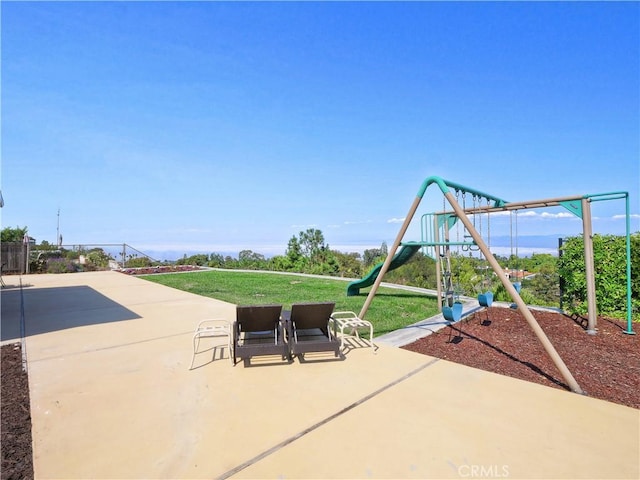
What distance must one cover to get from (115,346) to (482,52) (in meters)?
14.9

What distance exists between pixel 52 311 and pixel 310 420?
366 inches

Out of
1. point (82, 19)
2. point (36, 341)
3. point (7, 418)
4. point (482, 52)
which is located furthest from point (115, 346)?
point (482, 52)

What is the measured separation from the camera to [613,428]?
3.03m

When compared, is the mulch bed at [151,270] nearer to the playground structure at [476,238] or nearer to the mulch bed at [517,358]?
the mulch bed at [517,358]

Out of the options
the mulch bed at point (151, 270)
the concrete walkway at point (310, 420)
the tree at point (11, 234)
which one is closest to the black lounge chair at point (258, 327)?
the concrete walkway at point (310, 420)

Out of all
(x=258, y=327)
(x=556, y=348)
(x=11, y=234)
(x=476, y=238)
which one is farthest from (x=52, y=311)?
(x=11, y=234)

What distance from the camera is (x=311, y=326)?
17.1 feet

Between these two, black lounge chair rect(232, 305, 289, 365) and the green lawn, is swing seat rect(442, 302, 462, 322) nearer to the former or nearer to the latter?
the green lawn

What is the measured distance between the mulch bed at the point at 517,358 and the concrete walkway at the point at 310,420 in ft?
0.53

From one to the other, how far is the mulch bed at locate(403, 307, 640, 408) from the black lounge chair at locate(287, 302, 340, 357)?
1654 mm

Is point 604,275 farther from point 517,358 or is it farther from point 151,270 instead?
point 151,270

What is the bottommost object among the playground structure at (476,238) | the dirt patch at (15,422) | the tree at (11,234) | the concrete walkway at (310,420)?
the dirt patch at (15,422)

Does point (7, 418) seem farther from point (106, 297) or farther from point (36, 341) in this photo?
point (106, 297)

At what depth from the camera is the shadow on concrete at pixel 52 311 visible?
6.96 metres
